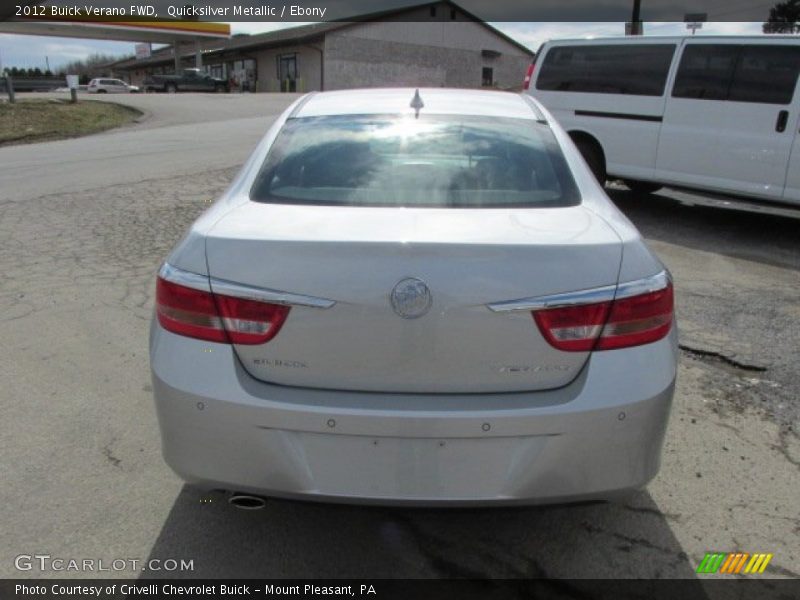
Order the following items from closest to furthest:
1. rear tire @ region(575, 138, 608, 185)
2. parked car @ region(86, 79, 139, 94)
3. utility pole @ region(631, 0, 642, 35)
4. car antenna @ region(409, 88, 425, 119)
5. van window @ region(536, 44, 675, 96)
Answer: car antenna @ region(409, 88, 425, 119) → van window @ region(536, 44, 675, 96) → rear tire @ region(575, 138, 608, 185) → utility pole @ region(631, 0, 642, 35) → parked car @ region(86, 79, 139, 94)

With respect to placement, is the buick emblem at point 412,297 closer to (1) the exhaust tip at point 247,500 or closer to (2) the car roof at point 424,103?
(1) the exhaust tip at point 247,500

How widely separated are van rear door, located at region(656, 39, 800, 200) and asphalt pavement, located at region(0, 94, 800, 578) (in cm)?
130

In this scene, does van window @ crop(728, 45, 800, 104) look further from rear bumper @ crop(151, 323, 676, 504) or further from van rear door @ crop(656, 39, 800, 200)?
rear bumper @ crop(151, 323, 676, 504)

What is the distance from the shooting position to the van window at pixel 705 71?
728 cm

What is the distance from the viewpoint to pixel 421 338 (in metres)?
1.99

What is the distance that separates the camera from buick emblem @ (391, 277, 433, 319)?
196cm

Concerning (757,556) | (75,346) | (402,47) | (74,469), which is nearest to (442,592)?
(757,556)

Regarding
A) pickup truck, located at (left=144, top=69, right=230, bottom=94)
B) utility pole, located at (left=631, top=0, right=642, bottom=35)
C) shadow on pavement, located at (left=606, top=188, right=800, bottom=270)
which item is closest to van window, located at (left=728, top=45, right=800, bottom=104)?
shadow on pavement, located at (left=606, top=188, right=800, bottom=270)

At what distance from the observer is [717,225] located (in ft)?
26.6

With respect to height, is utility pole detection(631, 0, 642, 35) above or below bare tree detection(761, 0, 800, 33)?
below

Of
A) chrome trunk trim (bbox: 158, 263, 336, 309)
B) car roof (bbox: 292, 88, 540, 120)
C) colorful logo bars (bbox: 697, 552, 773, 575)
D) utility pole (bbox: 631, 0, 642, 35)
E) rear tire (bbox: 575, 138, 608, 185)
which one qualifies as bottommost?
colorful logo bars (bbox: 697, 552, 773, 575)

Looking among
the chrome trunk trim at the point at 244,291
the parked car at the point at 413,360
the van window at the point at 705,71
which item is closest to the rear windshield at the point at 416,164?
the parked car at the point at 413,360

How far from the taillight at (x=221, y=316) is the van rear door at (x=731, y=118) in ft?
21.7

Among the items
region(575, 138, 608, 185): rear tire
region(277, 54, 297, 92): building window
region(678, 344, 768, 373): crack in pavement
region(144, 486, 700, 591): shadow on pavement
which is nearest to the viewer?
region(144, 486, 700, 591): shadow on pavement
